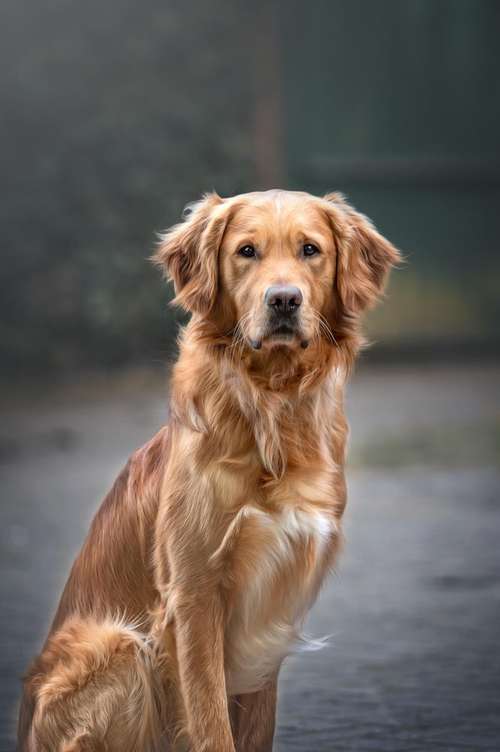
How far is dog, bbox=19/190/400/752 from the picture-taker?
3.44 m

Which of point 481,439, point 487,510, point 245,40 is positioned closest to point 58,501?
point 487,510

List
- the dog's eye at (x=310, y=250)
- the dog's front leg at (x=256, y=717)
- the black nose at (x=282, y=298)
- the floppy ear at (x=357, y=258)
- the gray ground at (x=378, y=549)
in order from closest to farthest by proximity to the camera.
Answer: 1. the black nose at (x=282, y=298)
2. the dog's eye at (x=310, y=250)
3. the floppy ear at (x=357, y=258)
4. the dog's front leg at (x=256, y=717)
5. the gray ground at (x=378, y=549)

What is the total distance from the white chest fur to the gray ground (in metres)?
0.85

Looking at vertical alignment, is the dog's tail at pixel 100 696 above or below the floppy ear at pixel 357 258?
below

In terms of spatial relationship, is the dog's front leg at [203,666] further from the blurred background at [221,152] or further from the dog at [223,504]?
the blurred background at [221,152]

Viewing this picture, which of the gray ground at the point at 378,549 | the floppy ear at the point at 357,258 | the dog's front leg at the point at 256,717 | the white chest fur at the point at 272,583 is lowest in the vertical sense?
the gray ground at the point at 378,549

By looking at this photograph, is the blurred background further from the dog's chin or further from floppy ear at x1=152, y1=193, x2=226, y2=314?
the dog's chin

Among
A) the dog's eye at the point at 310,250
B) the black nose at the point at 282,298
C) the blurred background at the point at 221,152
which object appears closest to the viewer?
the black nose at the point at 282,298

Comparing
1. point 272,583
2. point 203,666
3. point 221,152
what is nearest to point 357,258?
point 272,583

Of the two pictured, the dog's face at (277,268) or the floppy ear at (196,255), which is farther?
the floppy ear at (196,255)

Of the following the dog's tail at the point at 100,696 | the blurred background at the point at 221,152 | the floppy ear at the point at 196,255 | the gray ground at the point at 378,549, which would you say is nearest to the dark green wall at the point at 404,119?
the blurred background at the point at 221,152

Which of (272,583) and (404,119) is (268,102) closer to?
(404,119)

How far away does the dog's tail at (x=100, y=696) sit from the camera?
351cm

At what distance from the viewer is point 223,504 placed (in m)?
3.43
